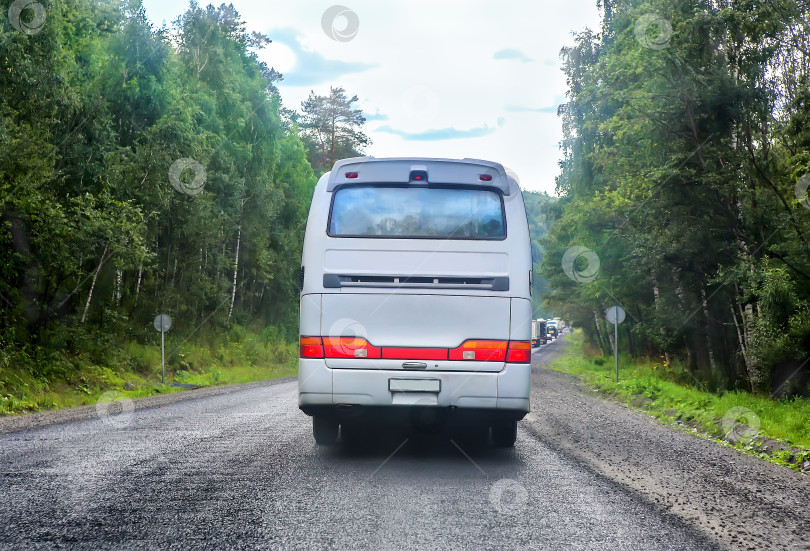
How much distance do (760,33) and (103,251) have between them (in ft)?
61.5

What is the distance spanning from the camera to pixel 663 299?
23.6 m

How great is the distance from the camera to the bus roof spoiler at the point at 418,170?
8086 millimetres

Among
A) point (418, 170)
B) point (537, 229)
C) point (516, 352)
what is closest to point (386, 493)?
point (516, 352)

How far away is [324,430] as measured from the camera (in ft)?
28.6

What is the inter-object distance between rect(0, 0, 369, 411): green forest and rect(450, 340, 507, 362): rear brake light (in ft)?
36.7

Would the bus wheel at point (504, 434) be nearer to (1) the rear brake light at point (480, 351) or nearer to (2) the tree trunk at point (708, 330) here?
(1) the rear brake light at point (480, 351)

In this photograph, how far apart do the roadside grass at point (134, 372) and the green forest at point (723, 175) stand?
14964 millimetres

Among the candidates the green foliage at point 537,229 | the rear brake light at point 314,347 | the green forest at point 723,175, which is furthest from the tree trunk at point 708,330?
the green foliage at point 537,229

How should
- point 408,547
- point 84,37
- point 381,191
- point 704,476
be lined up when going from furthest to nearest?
point 84,37, point 381,191, point 704,476, point 408,547

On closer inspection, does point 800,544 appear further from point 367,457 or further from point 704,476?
point 367,457

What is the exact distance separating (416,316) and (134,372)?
19.0 metres

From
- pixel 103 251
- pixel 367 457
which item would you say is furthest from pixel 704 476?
pixel 103 251

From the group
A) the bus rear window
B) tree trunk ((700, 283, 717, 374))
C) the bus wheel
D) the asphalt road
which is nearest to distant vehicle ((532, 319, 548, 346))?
tree trunk ((700, 283, 717, 374))

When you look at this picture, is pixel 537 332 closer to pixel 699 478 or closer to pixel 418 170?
pixel 418 170
